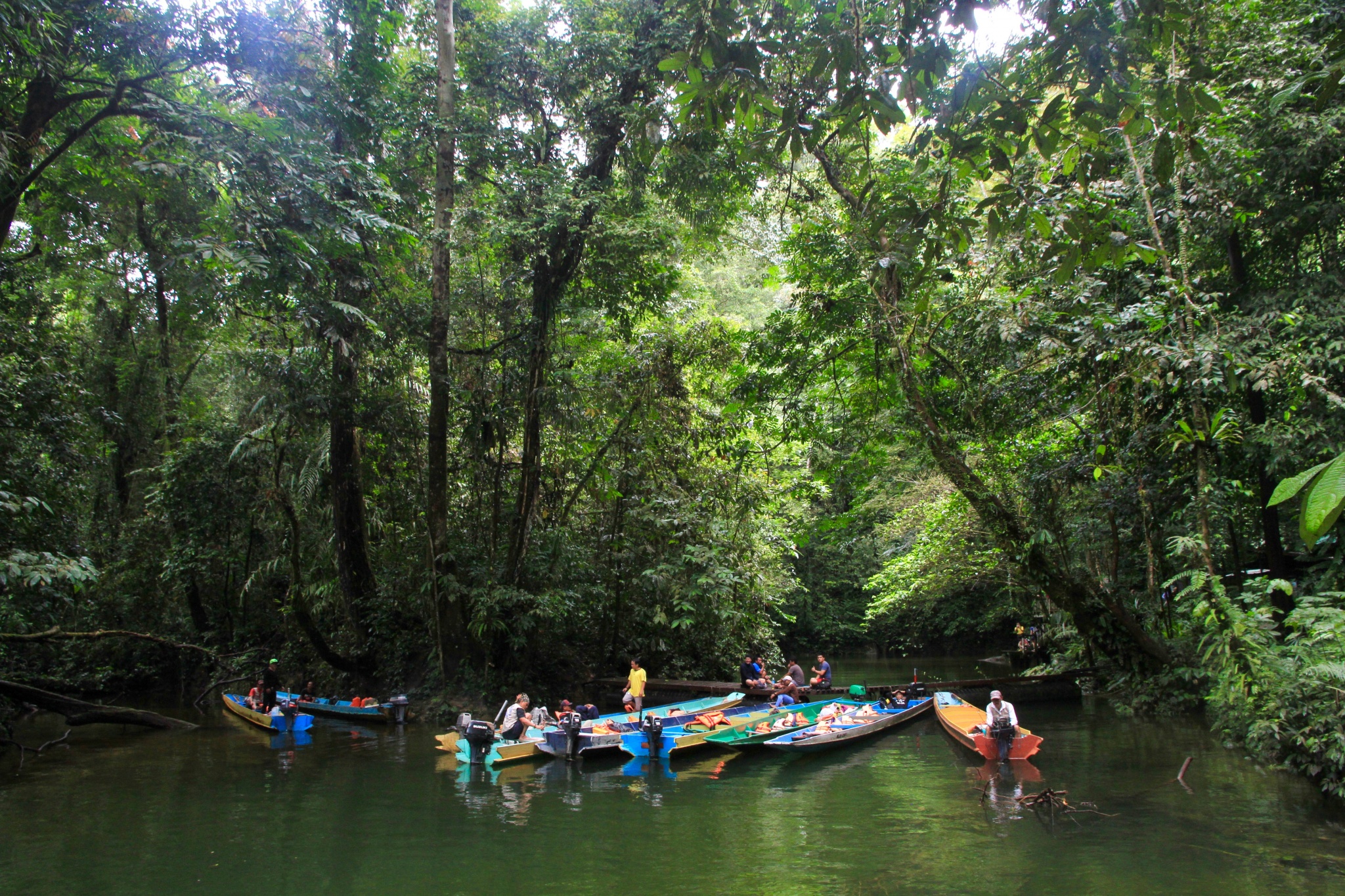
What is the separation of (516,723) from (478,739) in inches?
24.8

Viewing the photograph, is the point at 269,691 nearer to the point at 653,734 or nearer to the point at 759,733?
the point at 653,734

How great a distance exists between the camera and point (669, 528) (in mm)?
16172

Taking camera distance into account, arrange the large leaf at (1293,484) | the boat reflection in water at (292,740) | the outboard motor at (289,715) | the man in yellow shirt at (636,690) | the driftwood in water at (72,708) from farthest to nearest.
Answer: the outboard motor at (289,715), the man in yellow shirt at (636,690), the boat reflection in water at (292,740), the driftwood in water at (72,708), the large leaf at (1293,484)

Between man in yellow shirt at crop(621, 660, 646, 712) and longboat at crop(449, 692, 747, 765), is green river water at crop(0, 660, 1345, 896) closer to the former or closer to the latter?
longboat at crop(449, 692, 747, 765)

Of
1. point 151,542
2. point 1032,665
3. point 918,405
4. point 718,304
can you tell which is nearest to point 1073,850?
point 918,405

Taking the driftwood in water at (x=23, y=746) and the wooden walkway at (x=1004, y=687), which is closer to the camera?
the driftwood in water at (x=23, y=746)

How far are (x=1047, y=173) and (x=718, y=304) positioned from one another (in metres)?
33.4

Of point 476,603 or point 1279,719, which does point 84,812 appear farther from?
point 1279,719

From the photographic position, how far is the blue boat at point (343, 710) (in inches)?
559

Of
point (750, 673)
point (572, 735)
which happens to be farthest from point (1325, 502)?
point (750, 673)

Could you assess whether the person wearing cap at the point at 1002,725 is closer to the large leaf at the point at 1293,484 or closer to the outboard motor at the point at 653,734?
the outboard motor at the point at 653,734

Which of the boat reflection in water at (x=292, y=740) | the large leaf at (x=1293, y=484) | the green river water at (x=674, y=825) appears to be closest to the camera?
the large leaf at (x=1293, y=484)

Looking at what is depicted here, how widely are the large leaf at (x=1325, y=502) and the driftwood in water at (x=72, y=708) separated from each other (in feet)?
44.2

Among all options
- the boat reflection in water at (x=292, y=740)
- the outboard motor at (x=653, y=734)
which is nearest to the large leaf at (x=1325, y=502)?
the outboard motor at (x=653, y=734)
